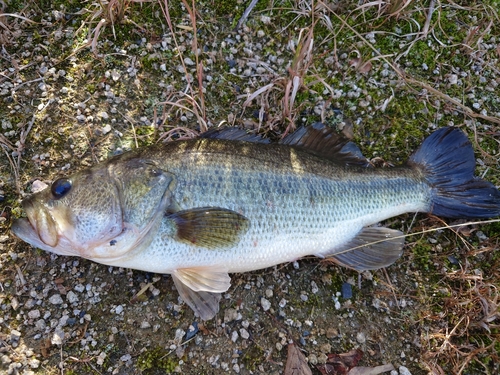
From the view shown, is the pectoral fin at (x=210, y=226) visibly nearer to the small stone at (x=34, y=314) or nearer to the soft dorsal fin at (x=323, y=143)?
the soft dorsal fin at (x=323, y=143)

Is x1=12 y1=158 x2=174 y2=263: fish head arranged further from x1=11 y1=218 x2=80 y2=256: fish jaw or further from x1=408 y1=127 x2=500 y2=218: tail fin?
x1=408 y1=127 x2=500 y2=218: tail fin

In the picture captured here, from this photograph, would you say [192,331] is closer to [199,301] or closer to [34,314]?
[199,301]

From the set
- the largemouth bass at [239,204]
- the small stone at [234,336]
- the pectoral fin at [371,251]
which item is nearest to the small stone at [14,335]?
the largemouth bass at [239,204]

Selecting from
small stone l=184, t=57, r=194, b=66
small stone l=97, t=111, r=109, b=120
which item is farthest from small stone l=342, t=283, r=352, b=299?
small stone l=97, t=111, r=109, b=120

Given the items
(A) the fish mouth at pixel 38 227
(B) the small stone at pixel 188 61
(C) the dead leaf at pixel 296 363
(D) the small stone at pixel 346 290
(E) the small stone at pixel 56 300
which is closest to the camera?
(A) the fish mouth at pixel 38 227

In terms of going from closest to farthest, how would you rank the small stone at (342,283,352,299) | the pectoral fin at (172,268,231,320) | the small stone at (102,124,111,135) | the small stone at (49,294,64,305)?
the pectoral fin at (172,268,231,320) < the small stone at (49,294,64,305) < the small stone at (342,283,352,299) < the small stone at (102,124,111,135)

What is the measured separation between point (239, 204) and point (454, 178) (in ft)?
6.42

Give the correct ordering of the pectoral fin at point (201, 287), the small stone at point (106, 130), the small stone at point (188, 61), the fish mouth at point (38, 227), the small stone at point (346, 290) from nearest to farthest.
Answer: the fish mouth at point (38, 227) → the pectoral fin at point (201, 287) → the small stone at point (346, 290) → the small stone at point (106, 130) → the small stone at point (188, 61)

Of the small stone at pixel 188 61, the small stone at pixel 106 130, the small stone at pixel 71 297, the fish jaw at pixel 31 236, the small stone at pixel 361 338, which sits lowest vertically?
the small stone at pixel 361 338

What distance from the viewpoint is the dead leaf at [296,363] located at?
113 inches

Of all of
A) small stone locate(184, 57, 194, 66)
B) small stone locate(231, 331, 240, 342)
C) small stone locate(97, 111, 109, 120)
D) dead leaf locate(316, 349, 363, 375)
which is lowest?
dead leaf locate(316, 349, 363, 375)

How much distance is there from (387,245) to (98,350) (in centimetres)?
246

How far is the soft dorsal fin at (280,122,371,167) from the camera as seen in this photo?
3.18 m

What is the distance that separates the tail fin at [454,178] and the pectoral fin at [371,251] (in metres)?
0.50
